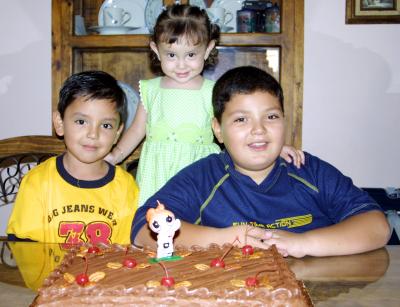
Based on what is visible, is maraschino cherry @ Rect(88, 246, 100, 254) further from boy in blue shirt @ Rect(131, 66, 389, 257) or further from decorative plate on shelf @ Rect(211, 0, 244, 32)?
decorative plate on shelf @ Rect(211, 0, 244, 32)

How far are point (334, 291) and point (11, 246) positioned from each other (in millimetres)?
854

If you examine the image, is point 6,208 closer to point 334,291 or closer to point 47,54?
point 47,54

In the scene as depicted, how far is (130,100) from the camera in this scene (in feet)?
8.52

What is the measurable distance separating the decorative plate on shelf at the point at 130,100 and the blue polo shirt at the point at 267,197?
3.34 ft

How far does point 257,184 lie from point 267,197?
0.06 m

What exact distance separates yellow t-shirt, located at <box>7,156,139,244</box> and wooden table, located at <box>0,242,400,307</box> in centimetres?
34

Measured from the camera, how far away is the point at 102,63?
279cm

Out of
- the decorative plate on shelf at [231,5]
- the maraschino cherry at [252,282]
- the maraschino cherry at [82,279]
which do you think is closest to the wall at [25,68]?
the decorative plate on shelf at [231,5]

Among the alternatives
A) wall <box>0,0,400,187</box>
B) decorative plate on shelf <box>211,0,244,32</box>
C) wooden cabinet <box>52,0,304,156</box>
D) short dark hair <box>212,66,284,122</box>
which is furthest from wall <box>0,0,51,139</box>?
short dark hair <box>212,66,284,122</box>

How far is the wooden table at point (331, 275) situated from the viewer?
0.94 metres

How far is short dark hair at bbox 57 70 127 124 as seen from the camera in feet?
5.83

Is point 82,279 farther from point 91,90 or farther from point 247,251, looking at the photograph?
point 91,90

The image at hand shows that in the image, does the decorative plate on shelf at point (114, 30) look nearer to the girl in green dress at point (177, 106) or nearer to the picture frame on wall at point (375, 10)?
the girl in green dress at point (177, 106)

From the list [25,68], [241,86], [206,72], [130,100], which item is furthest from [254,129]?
[25,68]
